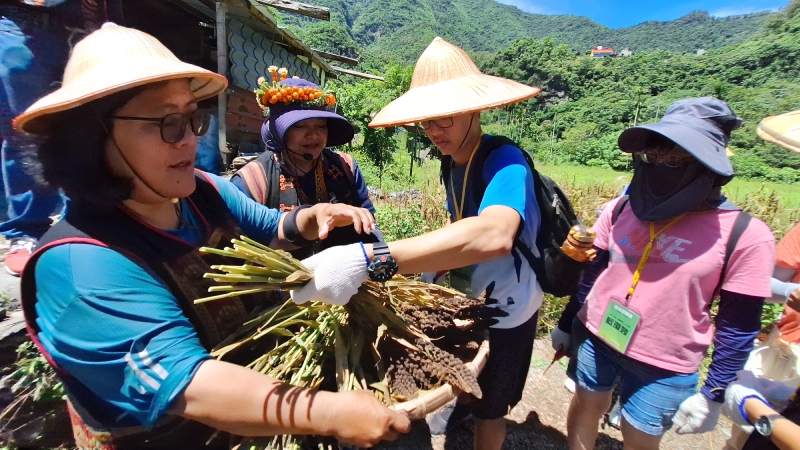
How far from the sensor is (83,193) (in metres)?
1.05

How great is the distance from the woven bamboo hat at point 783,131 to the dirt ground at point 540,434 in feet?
7.24

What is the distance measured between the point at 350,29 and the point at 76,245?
14580cm

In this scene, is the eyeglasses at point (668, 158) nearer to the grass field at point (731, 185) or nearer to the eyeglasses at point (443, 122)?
the eyeglasses at point (443, 122)

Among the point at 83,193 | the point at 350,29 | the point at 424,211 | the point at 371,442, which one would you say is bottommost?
the point at 424,211

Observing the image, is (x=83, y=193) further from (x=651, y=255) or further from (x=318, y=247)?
(x=651, y=255)

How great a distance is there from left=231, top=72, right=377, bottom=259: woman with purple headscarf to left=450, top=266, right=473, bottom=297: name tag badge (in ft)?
2.75

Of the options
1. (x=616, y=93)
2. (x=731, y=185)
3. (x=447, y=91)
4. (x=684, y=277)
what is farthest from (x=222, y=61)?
(x=616, y=93)

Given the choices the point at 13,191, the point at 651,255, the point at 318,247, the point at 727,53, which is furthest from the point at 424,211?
the point at 727,53

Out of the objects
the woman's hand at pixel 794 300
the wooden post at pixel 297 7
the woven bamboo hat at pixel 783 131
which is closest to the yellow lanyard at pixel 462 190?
the woven bamboo hat at pixel 783 131

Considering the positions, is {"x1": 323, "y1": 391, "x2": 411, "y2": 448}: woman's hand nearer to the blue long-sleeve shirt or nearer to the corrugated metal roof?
the blue long-sleeve shirt

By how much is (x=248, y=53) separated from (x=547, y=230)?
5671 mm

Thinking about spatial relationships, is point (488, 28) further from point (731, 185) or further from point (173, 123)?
point (173, 123)

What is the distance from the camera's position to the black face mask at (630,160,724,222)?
1725 millimetres

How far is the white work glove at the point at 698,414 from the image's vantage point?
1.78 metres
